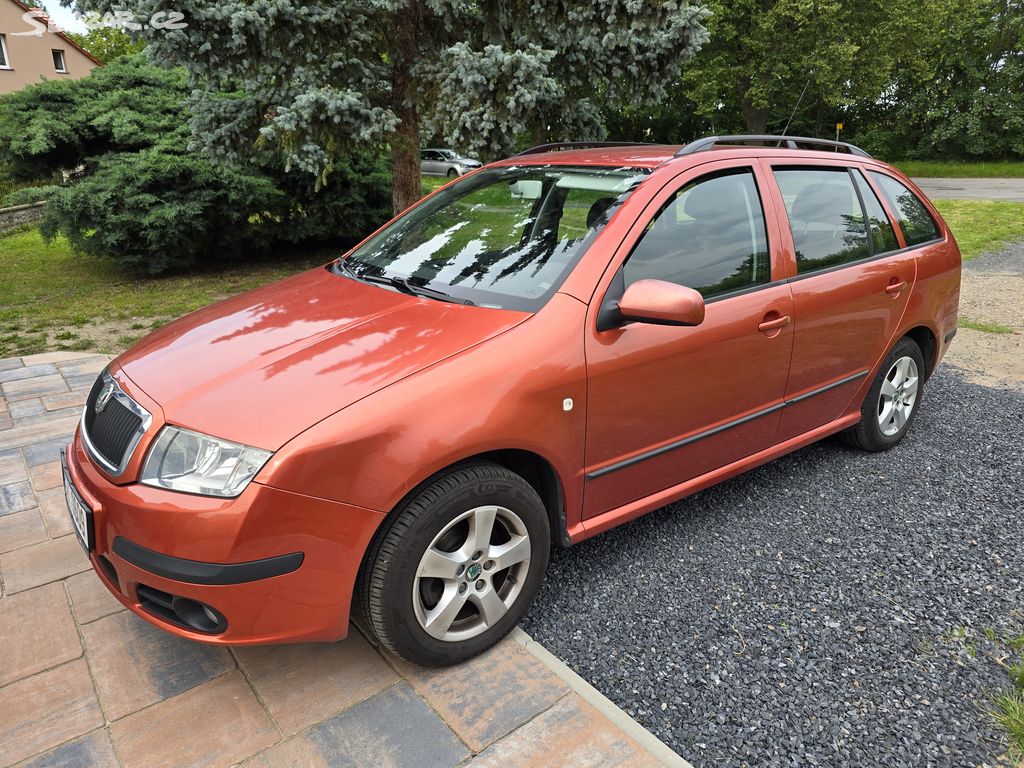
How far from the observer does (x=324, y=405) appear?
204 centimetres

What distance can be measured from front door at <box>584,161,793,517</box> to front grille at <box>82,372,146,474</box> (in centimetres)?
147

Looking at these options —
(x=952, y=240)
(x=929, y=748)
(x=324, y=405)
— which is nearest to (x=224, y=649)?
(x=324, y=405)

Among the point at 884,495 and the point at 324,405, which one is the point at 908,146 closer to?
the point at 884,495

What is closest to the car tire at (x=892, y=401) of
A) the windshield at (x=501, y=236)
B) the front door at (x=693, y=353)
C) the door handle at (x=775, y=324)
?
the front door at (x=693, y=353)

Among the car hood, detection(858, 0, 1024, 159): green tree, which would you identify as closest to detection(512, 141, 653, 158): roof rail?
the car hood

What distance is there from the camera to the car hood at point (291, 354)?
6.73 ft

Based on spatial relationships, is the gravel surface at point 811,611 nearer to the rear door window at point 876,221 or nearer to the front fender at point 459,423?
the front fender at point 459,423

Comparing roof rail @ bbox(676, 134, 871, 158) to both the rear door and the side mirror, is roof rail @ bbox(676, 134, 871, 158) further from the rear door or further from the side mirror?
the side mirror

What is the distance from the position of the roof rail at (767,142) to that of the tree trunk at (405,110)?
4042mm

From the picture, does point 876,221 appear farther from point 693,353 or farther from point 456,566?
point 456,566

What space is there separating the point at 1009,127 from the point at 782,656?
33.0 m

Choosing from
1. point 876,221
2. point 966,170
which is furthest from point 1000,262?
point 966,170

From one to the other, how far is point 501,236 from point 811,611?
190 cm

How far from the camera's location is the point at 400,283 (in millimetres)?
2855
